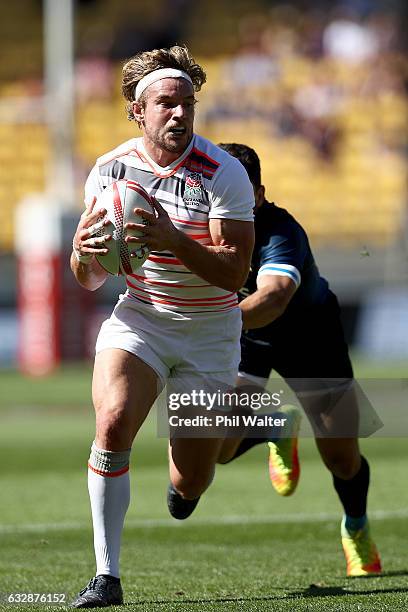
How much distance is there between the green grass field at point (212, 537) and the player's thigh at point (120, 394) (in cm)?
73

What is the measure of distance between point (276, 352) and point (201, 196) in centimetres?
191

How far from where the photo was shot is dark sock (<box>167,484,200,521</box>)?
20.0 feet

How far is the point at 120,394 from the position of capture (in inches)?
205

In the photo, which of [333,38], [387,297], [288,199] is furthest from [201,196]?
[333,38]

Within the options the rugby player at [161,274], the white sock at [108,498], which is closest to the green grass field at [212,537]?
the white sock at [108,498]

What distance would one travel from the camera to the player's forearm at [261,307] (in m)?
6.20

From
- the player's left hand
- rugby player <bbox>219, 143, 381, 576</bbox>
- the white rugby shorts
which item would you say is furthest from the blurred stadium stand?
the player's left hand

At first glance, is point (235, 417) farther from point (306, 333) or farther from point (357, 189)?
point (357, 189)

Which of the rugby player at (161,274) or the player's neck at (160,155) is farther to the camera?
the player's neck at (160,155)

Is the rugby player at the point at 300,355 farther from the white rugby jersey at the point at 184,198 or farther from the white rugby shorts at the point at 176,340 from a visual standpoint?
the white rugby jersey at the point at 184,198

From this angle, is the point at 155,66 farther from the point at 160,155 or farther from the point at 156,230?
the point at 156,230

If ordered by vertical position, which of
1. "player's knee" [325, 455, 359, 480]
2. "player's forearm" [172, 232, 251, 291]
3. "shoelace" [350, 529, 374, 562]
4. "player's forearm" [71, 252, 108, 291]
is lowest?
"shoelace" [350, 529, 374, 562]

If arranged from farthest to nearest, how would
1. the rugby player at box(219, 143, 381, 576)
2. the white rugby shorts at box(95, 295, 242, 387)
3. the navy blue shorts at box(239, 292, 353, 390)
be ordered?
1. the navy blue shorts at box(239, 292, 353, 390)
2. the rugby player at box(219, 143, 381, 576)
3. the white rugby shorts at box(95, 295, 242, 387)

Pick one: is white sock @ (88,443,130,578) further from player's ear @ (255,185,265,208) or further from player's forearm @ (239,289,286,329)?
player's ear @ (255,185,265,208)
